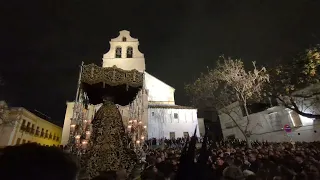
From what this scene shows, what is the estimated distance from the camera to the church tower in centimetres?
3192

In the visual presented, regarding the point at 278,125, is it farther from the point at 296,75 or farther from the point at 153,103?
the point at 153,103

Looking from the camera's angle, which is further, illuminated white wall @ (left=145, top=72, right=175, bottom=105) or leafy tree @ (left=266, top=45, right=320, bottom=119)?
illuminated white wall @ (left=145, top=72, right=175, bottom=105)

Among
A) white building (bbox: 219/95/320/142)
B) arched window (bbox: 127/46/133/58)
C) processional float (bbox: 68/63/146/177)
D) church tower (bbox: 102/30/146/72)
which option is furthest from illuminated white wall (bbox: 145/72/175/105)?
processional float (bbox: 68/63/146/177)

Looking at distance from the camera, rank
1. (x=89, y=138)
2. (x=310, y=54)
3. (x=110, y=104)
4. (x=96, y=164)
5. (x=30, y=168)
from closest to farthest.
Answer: (x=30, y=168) → (x=96, y=164) → (x=89, y=138) → (x=110, y=104) → (x=310, y=54)

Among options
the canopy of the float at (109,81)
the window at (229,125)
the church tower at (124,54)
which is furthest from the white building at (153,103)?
the canopy of the float at (109,81)

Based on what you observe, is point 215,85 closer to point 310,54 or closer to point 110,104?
point 310,54

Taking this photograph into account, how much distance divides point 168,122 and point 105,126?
852 inches

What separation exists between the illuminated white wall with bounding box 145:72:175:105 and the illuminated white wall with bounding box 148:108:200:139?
11.2 feet

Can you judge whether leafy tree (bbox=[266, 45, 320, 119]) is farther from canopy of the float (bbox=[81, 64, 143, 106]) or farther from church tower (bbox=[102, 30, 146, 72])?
church tower (bbox=[102, 30, 146, 72])

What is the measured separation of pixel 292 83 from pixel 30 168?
14.7m

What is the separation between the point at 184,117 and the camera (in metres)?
30.7

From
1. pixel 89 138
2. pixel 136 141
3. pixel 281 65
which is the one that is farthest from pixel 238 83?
→ pixel 89 138

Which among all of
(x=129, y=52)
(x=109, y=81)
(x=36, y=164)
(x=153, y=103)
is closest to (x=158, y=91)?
(x=153, y=103)

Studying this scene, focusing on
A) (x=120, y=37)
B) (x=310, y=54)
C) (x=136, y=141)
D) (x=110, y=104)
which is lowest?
(x=136, y=141)
